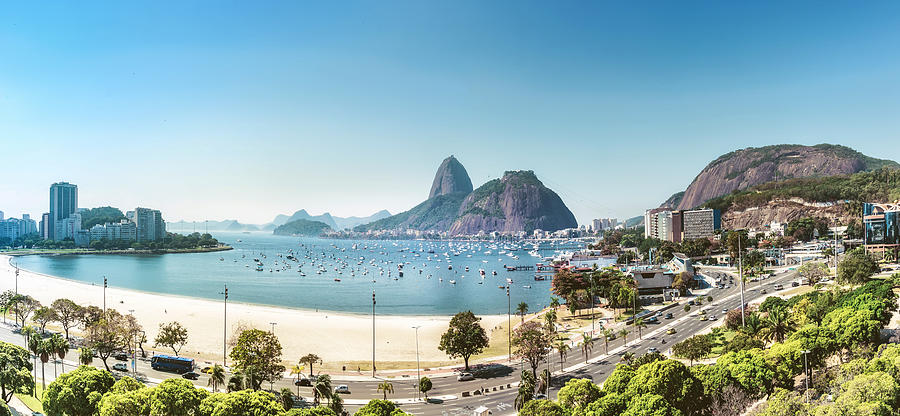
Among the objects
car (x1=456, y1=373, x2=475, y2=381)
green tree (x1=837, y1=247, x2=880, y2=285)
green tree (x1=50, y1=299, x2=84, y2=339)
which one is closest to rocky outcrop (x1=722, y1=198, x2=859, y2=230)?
green tree (x1=837, y1=247, x2=880, y2=285)

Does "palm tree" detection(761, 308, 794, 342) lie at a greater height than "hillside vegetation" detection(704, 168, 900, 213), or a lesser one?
lesser

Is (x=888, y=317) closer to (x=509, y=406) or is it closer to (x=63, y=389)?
(x=509, y=406)

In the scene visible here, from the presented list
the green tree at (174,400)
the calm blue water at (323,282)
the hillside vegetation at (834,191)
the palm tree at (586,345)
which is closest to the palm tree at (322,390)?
the green tree at (174,400)

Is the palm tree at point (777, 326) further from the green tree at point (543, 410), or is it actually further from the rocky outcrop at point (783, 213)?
the rocky outcrop at point (783, 213)

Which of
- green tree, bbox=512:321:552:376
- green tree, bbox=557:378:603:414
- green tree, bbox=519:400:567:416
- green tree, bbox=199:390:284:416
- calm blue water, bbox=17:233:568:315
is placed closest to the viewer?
green tree, bbox=199:390:284:416

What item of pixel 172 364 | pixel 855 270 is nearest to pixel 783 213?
pixel 855 270

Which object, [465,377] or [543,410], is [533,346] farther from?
[543,410]

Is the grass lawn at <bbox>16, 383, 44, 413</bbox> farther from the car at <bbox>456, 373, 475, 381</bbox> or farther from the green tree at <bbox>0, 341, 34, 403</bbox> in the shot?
the car at <bbox>456, 373, 475, 381</bbox>
